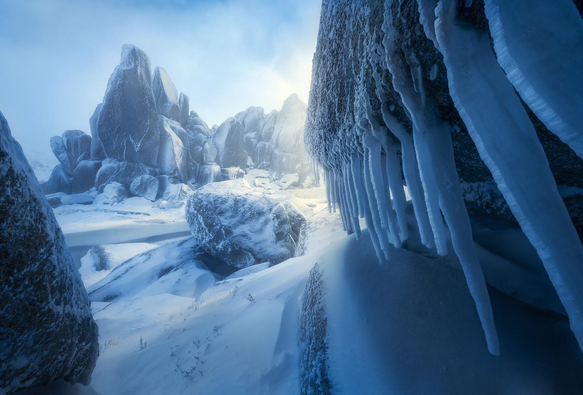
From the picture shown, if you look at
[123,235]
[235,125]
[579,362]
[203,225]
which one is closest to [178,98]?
[235,125]

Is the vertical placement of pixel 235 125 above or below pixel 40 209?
above

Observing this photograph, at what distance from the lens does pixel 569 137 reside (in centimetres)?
56

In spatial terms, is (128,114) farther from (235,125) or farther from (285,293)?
(285,293)

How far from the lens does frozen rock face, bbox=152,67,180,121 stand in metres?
33.4

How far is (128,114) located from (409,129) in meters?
34.7

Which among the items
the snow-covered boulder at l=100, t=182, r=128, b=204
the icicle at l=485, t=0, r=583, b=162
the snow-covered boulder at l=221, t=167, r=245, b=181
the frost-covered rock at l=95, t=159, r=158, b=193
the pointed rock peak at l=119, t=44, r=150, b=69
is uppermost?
the pointed rock peak at l=119, t=44, r=150, b=69

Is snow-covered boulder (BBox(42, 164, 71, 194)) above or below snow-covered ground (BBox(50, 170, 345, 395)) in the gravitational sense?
above

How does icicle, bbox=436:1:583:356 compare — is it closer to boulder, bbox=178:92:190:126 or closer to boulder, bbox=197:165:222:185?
boulder, bbox=197:165:222:185

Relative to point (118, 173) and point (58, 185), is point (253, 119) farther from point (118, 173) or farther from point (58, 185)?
point (58, 185)

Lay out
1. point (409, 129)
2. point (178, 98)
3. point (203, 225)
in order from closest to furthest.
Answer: point (409, 129) < point (203, 225) < point (178, 98)

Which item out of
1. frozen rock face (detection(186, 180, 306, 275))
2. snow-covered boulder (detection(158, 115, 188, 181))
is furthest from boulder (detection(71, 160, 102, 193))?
frozen rock face (detection(186, 180, 306, 275))

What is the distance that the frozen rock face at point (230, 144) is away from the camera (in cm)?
3628

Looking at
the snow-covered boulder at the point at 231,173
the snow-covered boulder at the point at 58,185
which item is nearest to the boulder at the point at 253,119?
the snow-covered boulder at the point at 231,173

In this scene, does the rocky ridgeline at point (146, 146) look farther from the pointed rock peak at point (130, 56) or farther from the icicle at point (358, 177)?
the icicle at point (358, 177)
